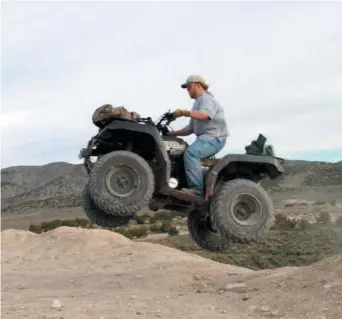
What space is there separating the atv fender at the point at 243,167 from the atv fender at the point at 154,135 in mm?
547

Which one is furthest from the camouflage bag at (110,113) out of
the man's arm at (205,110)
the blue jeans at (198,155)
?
the blue jeans at (198,155)

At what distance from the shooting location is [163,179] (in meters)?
8.40

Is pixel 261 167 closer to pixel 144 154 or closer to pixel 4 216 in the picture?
pixel 144 154

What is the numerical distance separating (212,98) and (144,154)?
3.68 ft

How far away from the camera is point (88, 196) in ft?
28.6

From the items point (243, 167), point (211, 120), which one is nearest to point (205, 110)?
point (211, 120)

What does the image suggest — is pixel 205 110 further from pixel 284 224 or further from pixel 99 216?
pixel 284 224

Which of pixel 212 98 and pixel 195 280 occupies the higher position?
pixel 212 98

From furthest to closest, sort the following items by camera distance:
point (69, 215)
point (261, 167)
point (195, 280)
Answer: point (69, 215) → point (195, 280) → point (261, 167)

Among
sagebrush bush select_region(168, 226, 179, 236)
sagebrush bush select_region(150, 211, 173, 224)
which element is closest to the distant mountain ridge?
sagebrush bush select_region(150, 211, 173, 224)

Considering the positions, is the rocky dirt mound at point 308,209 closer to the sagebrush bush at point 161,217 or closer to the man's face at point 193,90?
the sagebrush bush at point 161,217

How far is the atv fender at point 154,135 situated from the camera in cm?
812

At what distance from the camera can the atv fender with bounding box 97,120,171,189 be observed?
8117mm

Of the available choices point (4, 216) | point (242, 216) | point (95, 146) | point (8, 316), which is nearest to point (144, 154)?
point (95, 146)
